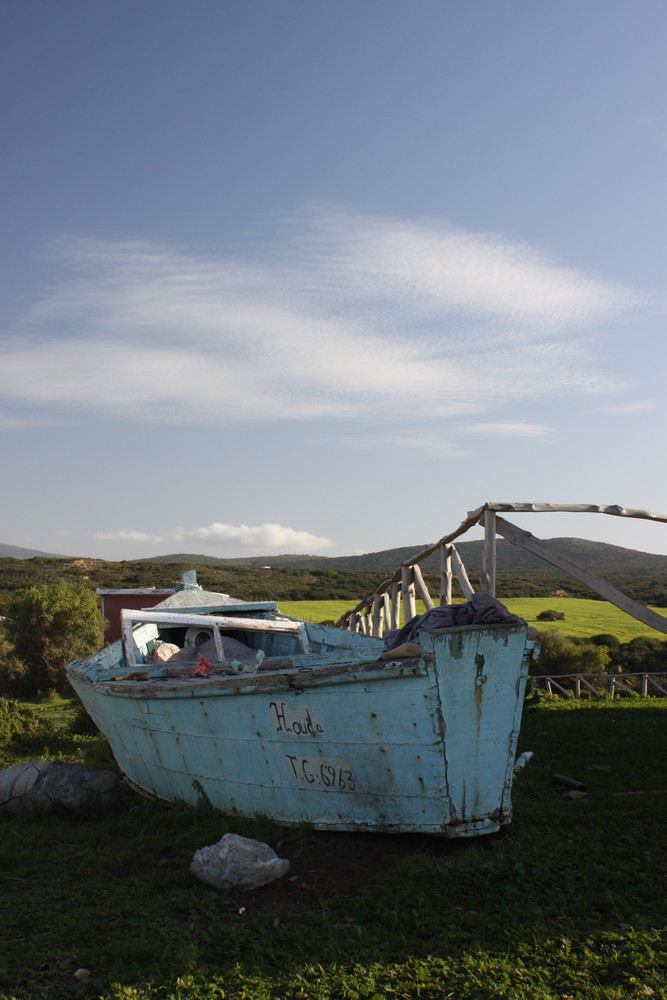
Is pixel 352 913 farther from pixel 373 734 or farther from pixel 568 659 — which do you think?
pixel 568 659

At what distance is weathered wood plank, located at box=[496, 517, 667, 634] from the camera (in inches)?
356

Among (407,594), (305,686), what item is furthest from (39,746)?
(305,686)

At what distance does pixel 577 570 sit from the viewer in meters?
9.15

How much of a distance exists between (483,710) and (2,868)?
4.27m

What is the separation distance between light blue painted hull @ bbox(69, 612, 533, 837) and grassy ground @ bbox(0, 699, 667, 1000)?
268 millimetres

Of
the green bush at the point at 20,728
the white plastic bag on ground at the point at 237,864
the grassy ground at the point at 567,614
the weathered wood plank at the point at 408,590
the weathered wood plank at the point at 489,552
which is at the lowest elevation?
the grassy ground at the point at 567,614

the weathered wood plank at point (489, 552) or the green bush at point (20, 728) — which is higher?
the weathered wood plank at point (489, 552)

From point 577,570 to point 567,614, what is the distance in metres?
35.4

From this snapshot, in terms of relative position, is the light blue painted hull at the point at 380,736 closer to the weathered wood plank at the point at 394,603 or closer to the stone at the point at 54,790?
the stone at the point at 54,790

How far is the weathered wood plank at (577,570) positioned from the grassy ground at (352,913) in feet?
7.70

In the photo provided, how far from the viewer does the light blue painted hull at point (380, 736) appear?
5.77 meters

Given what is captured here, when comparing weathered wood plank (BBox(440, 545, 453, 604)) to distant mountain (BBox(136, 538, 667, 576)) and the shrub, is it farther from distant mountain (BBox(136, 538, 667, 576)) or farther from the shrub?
distant mountain (BBox(136, 538, 667, 576))

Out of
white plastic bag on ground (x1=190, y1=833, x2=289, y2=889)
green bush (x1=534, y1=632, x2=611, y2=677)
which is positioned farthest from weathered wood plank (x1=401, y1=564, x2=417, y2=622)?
green bush (x1=534, y1=632, x2=611, y2=677)

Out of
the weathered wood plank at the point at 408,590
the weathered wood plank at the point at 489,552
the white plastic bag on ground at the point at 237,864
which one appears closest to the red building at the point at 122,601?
the weathered wood plank at the point at 408,590
